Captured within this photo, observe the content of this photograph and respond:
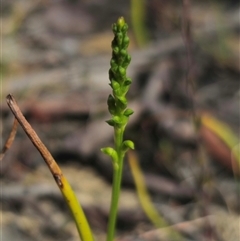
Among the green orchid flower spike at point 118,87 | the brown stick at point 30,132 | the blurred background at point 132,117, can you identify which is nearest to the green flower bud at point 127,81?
the green orchid flower spike at point 118,87

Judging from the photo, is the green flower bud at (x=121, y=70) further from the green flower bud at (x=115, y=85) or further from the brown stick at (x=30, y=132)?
the brown stick at (x=30, y=132)

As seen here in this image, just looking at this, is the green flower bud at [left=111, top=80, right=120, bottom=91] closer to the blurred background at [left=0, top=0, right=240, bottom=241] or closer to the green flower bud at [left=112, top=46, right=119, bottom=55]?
the green flower bud at [left=112, top=46, right=119, bottom=55]

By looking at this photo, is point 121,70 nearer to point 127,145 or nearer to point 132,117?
point 127,145

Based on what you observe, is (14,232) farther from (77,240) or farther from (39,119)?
(39,119)

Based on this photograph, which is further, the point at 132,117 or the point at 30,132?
the point at 132,117

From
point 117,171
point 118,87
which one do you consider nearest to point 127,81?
point 118,87

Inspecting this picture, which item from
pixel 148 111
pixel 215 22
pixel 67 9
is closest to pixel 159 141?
pixel 148 111

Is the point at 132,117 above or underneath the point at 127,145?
above

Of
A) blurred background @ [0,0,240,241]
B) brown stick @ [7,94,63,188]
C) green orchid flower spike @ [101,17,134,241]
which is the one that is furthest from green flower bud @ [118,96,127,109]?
blurred background @ [0,0,240,241]

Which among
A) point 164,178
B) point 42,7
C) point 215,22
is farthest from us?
point 42,7
